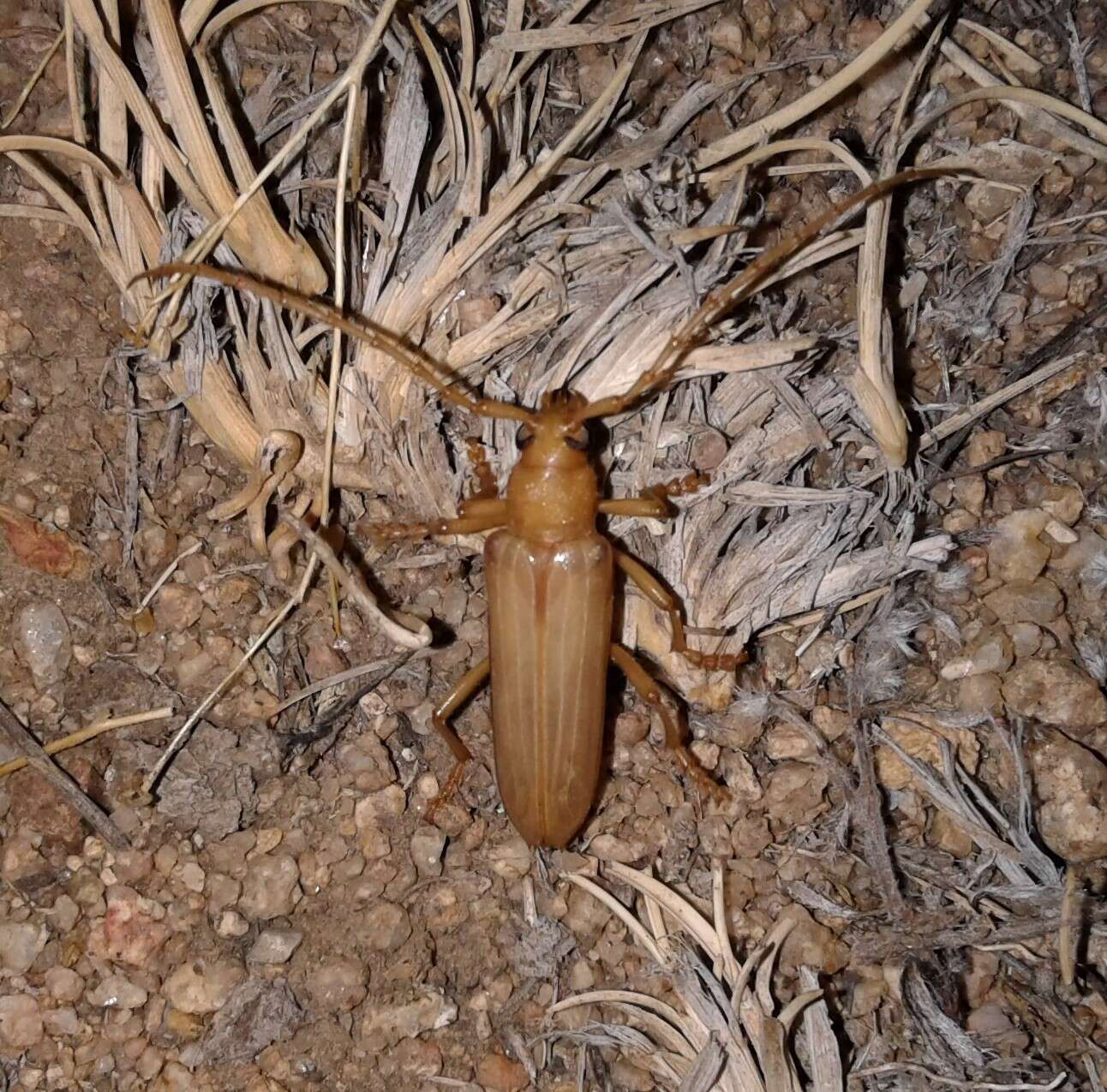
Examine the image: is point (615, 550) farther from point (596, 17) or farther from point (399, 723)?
point (596, 17)

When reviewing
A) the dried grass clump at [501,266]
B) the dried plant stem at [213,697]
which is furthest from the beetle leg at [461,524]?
the dried plant stem at [213,697]

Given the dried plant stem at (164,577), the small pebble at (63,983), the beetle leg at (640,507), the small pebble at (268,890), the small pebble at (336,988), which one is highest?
the beetle leg at (640,507)

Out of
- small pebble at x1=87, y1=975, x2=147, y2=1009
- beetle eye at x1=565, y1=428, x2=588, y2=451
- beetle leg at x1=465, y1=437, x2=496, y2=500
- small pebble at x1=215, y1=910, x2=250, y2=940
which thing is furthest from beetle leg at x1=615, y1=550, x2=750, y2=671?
small pebble at x1=87, y1=975, x2=147, y2=1009

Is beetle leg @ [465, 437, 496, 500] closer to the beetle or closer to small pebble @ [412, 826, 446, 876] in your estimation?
the beetle

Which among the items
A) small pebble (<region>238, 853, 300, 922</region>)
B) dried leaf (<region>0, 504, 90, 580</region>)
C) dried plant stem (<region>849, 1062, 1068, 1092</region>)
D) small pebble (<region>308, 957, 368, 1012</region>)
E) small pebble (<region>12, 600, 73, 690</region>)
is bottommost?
dried plant stem (<region>849, 1062, 1068, 1092</region>)

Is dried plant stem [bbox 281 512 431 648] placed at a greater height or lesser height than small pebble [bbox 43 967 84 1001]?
greater

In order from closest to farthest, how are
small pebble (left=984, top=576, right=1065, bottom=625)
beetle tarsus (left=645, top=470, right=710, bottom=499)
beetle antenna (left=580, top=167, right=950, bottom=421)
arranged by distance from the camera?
beetle antenna (left=580, top=167, right=950, bottom=421), beetle tarsus (left=645, top=470, right=710, bottom=499), small pebble (left=984, top=576, right=1065, bottom=625)

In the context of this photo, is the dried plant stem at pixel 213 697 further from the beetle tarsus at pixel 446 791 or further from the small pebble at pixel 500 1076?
the small pebble at pixel 500 1076
